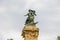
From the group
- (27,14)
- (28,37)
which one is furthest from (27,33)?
(27,14)

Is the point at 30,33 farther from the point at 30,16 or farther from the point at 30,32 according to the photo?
the point at 30,16

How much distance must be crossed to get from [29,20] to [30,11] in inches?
55.8

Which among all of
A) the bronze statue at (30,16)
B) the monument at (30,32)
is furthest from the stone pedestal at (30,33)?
the bronze statue at (30,16)

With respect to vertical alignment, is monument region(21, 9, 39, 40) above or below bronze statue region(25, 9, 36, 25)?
below

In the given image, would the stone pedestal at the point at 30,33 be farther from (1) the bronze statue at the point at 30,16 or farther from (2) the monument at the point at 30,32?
(1) the bronze statue at the point at 30,16

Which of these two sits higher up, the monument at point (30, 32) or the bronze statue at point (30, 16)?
the bronze statue at point (30, 16)

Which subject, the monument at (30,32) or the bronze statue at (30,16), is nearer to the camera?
the monument at (30,32)

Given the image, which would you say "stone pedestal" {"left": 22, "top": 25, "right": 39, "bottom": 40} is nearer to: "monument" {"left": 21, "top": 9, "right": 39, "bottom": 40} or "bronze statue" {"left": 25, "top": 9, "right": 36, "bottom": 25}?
"monument" {"left": 21, "top": 9, "right": 39, "bottom": 40}

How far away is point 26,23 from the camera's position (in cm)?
4309

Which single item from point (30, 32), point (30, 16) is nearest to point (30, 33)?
point (30, 32)

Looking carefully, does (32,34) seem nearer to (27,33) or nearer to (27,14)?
(27,33)

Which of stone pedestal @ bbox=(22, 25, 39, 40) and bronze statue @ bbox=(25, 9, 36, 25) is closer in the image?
stone pedestal @ bbox=(22, 25, 39, 40)

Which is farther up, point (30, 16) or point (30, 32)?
point (30, 16)

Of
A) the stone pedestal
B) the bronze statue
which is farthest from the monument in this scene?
the bronze statue
